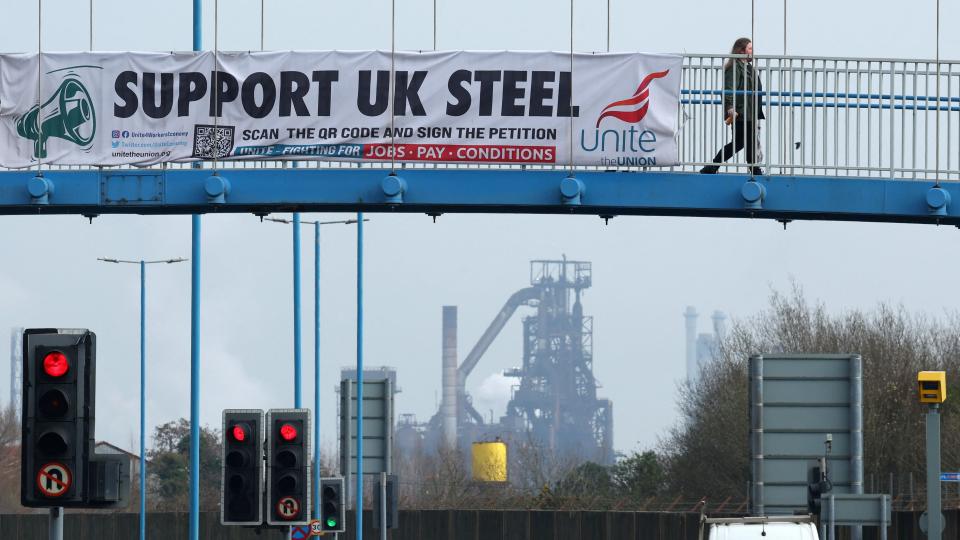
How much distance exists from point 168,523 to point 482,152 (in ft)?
139

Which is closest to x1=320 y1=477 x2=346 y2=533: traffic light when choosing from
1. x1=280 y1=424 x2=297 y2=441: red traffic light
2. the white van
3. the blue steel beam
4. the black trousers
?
the white van

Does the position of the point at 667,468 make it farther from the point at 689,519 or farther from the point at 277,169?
the point at 277,169

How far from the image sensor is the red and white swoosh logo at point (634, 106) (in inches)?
882

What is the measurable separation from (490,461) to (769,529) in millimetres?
92843

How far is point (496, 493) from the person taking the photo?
6662cm

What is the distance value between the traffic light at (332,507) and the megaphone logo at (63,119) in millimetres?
14597

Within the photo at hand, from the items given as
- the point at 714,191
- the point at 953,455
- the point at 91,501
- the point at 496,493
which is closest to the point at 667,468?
the point at 496,493

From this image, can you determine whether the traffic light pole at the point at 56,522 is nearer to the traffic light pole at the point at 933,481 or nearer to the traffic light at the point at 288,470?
the traffic light at the point at 288,470

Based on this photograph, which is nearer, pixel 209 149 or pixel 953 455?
pixel 209 149

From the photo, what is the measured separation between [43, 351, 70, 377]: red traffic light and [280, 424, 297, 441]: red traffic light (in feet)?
19.3

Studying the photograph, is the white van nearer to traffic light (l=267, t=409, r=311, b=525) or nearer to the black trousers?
the black trousers

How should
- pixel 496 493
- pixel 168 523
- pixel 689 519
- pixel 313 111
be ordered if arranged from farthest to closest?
1. pixel 496 493
2. pixel 168 523
3. pixel 689 519
4. pixel 313 111

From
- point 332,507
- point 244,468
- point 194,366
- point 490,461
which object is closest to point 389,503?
point 332,507

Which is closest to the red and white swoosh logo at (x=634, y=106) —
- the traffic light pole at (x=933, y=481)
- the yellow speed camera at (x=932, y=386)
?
the yellow speed camera at (x=932, y=386)
